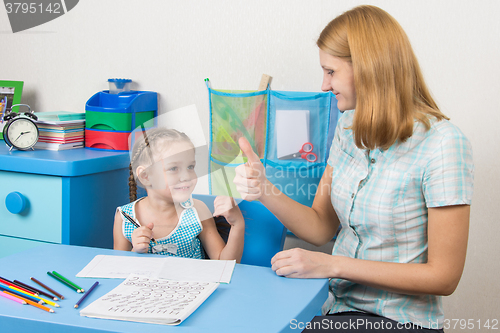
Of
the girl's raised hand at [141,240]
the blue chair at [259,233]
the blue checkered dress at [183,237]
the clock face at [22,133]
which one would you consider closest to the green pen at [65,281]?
the girl's raised hand at [141,240]

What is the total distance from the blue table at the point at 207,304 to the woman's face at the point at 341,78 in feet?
1.40

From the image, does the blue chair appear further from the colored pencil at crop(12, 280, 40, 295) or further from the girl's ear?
the colored pencil at crop(12, 280, 40, 295)

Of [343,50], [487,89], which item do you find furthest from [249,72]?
[487,89]

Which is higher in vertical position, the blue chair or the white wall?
the white wall

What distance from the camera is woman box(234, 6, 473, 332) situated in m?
0.89

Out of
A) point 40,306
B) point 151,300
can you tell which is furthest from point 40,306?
point 151,300

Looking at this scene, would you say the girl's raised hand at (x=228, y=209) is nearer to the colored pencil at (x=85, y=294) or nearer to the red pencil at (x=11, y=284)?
the colored pencil at (x=85, y=294)

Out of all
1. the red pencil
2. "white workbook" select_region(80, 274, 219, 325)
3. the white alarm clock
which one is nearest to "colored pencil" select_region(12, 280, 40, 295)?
the red pencil

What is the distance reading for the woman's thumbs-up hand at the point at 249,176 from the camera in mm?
985

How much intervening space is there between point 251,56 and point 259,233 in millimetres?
689

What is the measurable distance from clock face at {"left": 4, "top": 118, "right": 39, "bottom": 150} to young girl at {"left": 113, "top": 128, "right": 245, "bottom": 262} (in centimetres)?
51

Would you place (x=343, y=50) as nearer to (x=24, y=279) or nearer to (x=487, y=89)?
(x=487, y=89)

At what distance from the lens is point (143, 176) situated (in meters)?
1.14

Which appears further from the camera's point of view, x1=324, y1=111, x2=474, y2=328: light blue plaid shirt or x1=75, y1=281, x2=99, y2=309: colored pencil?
x1=324, y1=111, x2=474, y2=328: light blue plaid shirt
